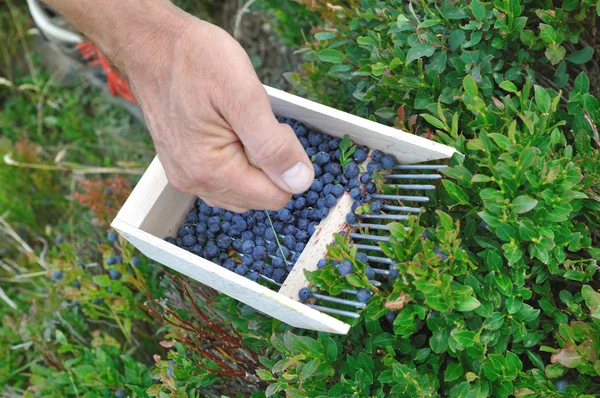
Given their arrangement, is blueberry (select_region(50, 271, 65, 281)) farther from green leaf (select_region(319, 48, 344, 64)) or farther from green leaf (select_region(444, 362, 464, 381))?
green leaf (select_region(444, 362, 464, 381))

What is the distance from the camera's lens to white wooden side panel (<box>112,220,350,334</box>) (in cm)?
134

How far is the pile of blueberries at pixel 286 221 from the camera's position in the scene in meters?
1.66

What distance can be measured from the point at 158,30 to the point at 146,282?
1016 mm

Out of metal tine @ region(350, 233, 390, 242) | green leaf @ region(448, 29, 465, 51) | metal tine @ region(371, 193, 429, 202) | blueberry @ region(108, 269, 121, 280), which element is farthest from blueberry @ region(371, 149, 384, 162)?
blueberry @ region(108, 269, 121, 280)

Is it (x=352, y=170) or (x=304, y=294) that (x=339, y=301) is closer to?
(x=304, y=294)

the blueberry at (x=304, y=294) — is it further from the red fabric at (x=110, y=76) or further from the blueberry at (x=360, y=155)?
the red fabric at (x=110, y=76)

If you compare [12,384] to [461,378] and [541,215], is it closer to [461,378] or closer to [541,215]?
[461,378]

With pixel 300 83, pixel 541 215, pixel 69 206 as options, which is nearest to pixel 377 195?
pixel 541 215

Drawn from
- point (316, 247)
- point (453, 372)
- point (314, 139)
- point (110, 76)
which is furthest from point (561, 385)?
point (110, 76)

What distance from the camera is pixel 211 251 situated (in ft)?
5.64

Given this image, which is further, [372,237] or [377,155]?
[377,155]

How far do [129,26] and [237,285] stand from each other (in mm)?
764

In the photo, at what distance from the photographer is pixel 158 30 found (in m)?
1.58

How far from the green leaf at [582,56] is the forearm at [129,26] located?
1096 mm
